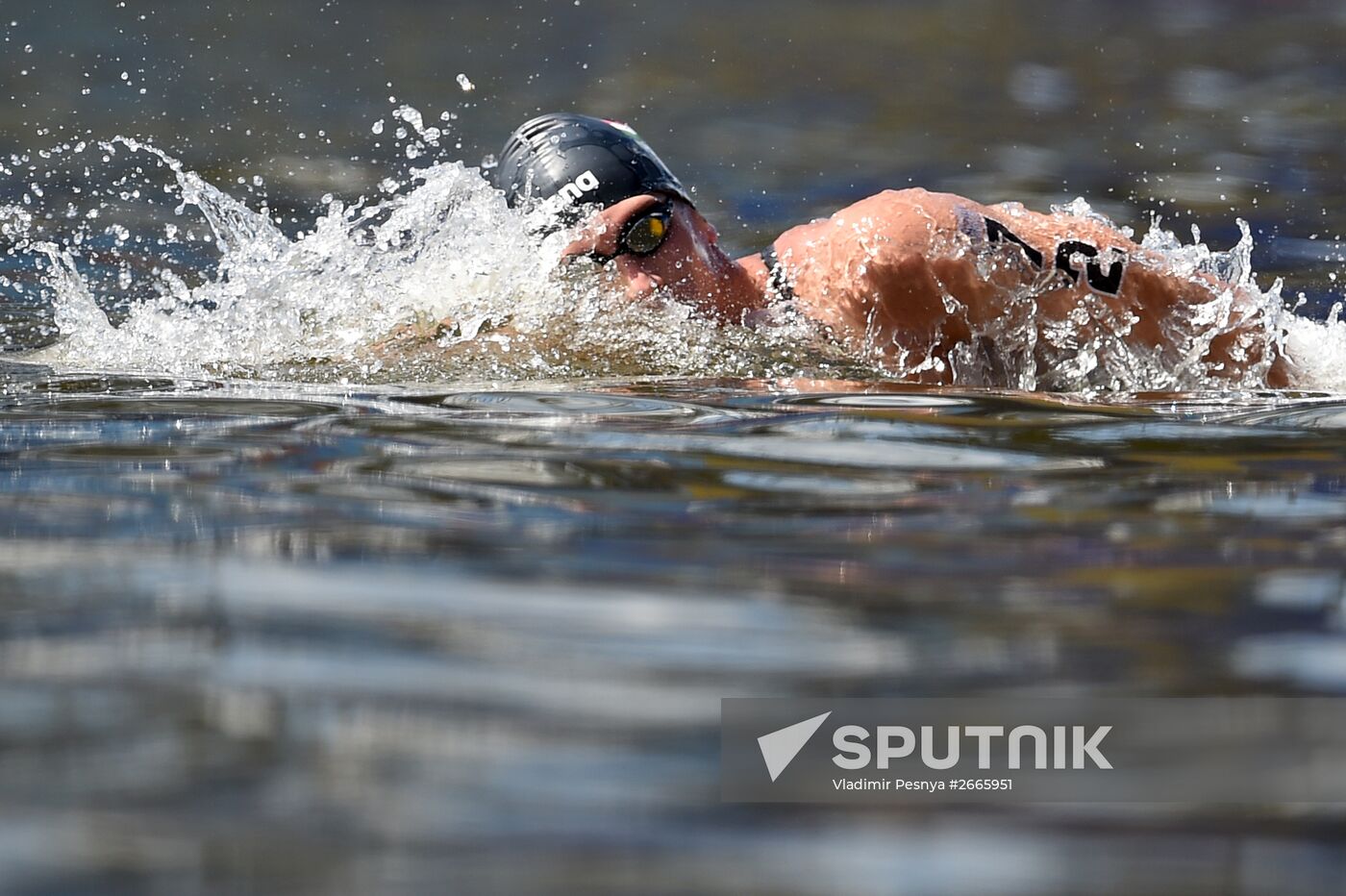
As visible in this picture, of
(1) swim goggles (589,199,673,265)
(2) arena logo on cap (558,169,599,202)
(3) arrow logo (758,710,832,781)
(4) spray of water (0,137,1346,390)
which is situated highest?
(2) arena logo on cap (558,169,599,202)

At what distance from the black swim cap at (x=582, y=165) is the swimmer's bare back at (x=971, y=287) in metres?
0.44

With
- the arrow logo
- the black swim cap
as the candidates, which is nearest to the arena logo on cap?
the black swim cap

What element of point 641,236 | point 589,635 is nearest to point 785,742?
point 589,635

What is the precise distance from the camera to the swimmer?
3516 mm

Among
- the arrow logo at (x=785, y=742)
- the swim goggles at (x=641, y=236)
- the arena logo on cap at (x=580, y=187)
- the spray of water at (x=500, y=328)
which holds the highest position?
the arena logo on cap at (x=580, y=187)

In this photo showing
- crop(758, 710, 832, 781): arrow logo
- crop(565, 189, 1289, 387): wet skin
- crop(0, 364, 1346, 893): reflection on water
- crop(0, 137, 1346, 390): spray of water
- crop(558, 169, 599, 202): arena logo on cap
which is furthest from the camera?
crop(558, 169, 599, 202): arena logo on cap

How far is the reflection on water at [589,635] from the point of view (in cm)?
73

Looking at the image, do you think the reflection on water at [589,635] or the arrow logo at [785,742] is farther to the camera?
the arrow logo at [785,742]

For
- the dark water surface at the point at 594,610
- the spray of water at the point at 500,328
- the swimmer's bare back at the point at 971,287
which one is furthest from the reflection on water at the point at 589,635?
the swimmer's bare back at the point at 971,287

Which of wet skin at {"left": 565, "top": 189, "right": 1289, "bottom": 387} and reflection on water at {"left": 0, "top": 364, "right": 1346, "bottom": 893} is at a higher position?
wet skin at {"left": 565, "top": 189, "right": 1289, "bottom": 387}

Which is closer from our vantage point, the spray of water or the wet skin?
the spray of water

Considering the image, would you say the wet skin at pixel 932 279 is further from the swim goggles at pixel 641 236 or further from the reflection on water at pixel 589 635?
the reflection on water at pixel 589 635

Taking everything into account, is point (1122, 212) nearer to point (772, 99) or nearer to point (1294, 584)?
point (772, 99)

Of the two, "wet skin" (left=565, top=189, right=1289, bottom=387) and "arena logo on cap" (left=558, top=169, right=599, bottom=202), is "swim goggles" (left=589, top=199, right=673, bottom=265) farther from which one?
"arena logo on cap" (left=558, top=169, right=599, bottom=202)
